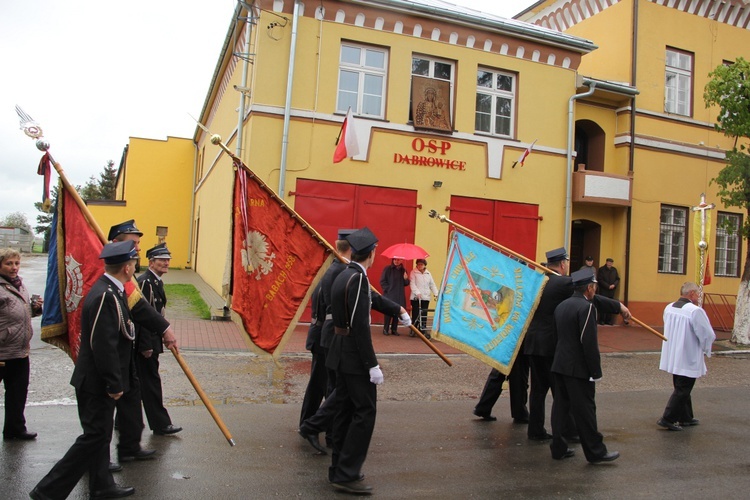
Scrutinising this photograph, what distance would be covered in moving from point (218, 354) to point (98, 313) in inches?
247

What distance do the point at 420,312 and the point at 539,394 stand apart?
735 centimetres

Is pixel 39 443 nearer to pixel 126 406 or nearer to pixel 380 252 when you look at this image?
pixel 126 406

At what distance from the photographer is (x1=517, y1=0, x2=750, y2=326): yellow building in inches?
688

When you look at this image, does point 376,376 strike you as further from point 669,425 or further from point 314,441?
point 669,425

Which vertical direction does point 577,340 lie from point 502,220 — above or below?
below

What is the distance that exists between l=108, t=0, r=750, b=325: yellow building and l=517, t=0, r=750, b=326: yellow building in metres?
0.05

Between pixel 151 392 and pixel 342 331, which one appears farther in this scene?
pixel 151 392

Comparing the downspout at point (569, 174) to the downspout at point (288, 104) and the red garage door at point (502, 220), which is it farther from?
the downspout at point (288, 104)

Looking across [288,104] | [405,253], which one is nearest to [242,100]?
[288,104]

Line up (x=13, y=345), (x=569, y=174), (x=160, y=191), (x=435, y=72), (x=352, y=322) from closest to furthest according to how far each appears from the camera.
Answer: (x=352, y=322), (x=13, y=345), (x=435, y=72), (x=569, y=174), (x=160, y=191)

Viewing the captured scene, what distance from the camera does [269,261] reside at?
6371 mm

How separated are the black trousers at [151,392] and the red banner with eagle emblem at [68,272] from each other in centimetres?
91

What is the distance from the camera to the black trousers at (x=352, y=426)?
15.8ft

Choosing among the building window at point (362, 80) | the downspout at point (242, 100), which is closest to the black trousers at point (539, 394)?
the building window at point (362, 80)
